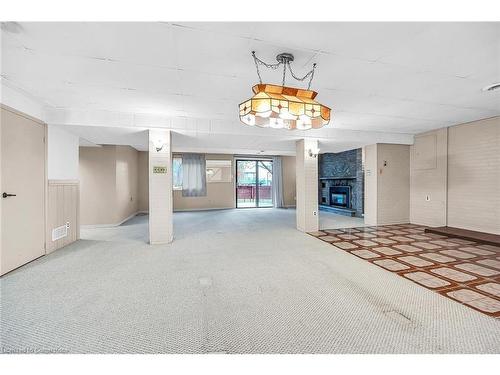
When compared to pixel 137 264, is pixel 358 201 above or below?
above

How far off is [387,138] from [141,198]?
870 cm

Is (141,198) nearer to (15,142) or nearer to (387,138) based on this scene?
(15,142)

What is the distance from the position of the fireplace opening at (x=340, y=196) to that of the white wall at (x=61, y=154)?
8231 millimetres

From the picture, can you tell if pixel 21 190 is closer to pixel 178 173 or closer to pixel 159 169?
pixel 159 169

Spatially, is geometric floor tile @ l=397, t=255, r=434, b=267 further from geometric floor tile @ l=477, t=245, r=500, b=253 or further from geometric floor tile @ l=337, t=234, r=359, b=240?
geometric floor tile @ l=477, t=245, r=500, b=253

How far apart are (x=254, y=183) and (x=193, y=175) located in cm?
289

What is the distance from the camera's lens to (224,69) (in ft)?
8.66

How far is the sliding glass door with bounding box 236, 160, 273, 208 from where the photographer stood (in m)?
Answer: 10.7

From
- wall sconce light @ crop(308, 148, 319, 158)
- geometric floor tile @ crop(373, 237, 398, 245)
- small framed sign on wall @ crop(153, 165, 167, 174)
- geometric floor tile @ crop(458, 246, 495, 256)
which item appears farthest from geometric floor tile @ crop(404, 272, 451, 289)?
small framed sign on wall @ crop(153, 165, 167, 174)

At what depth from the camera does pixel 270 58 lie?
2383mm

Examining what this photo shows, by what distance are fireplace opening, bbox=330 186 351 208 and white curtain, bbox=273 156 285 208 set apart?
2264 mm

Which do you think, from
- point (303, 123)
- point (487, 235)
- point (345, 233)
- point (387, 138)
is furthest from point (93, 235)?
point (487, 235)

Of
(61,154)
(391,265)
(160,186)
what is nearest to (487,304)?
(391,265)

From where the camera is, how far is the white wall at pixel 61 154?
4.00m
